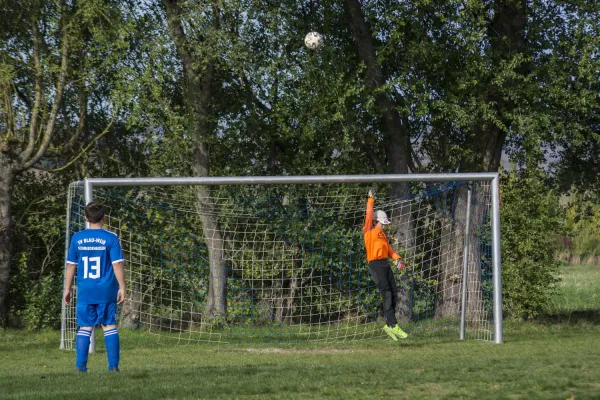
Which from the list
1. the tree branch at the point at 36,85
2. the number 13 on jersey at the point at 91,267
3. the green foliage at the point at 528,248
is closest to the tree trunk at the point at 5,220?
the tree branch at the point at 36,85

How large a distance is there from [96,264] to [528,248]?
28.4 ft

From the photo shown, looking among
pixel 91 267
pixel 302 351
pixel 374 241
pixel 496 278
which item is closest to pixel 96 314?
pixel 91 267

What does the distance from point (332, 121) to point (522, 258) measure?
3.99 m

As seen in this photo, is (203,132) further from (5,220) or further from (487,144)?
(487,144)

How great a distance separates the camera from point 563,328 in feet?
49.4

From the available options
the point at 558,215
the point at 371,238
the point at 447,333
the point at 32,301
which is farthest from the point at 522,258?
the point at 32,301

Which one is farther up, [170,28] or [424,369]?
[170,28]

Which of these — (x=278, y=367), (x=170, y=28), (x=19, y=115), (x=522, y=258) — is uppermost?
(x=170, y=28)

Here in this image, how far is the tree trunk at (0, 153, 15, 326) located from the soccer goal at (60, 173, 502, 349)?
4.46 ft

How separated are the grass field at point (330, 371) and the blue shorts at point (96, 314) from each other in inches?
19.6

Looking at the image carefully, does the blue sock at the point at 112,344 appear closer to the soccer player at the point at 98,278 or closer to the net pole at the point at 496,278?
the soccer player at the point at 98,278

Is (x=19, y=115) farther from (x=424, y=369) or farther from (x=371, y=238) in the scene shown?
(x=424, y=369)

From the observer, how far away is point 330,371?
844cm

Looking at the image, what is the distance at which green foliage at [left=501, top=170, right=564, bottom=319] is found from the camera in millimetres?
15125
